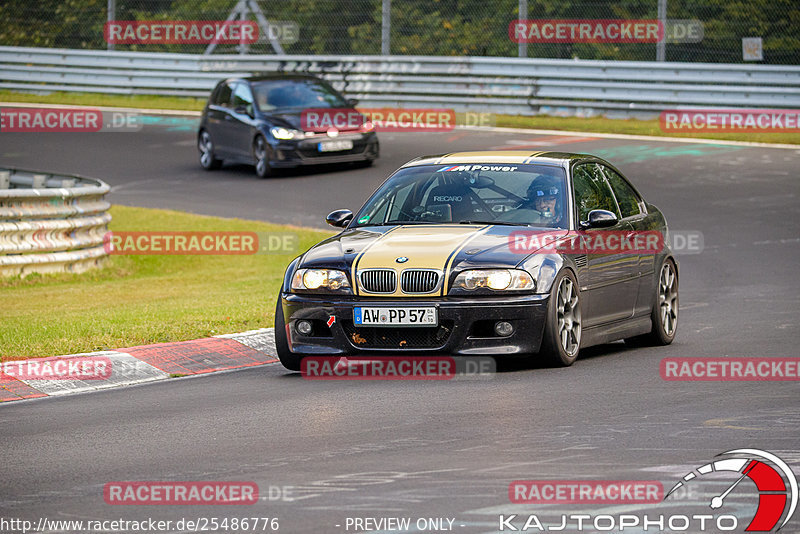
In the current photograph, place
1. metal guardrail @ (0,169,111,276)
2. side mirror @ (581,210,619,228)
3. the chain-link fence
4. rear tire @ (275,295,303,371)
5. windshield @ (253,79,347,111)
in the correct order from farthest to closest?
1. the chain-link fence
2. windshield @ (253,79,347,111)
3. metal guardrail @ (0,169,111,276)
4. side mirror @ (581,210,619,228)
5. rear tire @ (275,295,303,371)

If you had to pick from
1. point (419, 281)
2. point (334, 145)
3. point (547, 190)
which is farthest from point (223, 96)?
point (419, 281)

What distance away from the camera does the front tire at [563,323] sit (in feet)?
30.5

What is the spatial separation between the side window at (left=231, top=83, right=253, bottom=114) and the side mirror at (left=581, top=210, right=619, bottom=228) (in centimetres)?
1565

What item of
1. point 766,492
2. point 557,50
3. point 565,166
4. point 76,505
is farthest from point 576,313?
point 557,50

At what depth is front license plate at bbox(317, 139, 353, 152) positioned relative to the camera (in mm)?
24391

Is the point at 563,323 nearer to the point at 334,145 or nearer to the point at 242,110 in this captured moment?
the point at 334,145

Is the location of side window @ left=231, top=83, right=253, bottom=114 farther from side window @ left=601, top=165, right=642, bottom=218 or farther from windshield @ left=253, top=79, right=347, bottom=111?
side window @ left=601, top=165, right=642, bottom=218

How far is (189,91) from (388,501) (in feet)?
95.9

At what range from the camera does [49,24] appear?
3597cm

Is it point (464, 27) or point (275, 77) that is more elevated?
point (464, 27)

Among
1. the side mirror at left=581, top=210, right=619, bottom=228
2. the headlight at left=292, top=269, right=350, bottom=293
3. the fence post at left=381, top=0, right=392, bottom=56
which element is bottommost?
the headlight at left=292, top=269, right=350, bottom=293

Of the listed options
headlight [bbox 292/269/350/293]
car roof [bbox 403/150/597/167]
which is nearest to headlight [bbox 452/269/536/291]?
headlight [bbox 292/269/350/293]

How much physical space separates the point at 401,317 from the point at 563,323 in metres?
1.15

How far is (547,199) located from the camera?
1028cm
